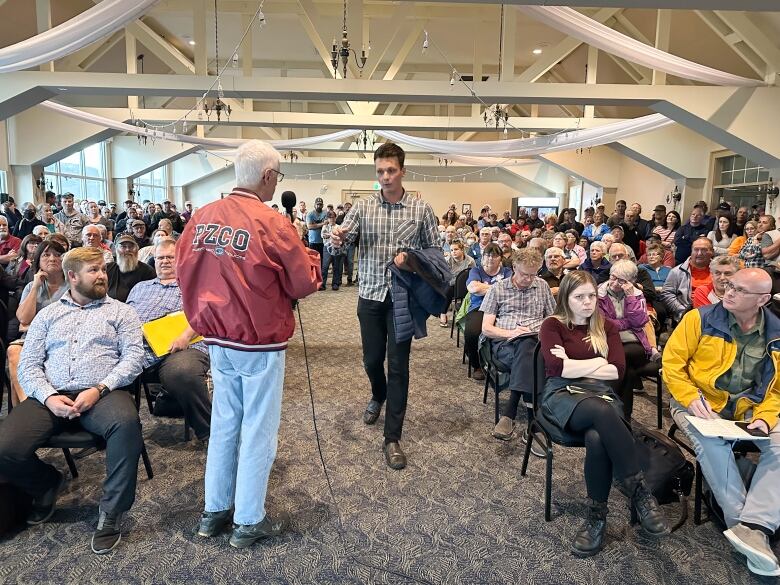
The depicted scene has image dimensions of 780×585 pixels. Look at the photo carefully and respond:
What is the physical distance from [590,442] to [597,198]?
41.3 feet

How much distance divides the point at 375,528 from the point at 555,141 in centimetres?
681

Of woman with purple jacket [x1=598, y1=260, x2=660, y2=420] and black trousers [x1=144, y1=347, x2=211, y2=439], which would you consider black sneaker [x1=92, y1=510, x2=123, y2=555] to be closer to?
black trousers [x1=144, y1=347, x2=211, y2=439]

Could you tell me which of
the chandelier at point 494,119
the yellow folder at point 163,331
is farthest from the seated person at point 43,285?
the chandelier at point 494,119

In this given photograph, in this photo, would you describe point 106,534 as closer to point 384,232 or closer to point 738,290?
point 384,232

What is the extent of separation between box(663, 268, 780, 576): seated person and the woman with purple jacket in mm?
866

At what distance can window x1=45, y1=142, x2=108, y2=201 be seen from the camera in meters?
12.2

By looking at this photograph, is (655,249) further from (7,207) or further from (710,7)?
(7,207)

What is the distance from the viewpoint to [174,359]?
2.71m

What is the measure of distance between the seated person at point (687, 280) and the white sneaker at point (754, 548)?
2285 mm

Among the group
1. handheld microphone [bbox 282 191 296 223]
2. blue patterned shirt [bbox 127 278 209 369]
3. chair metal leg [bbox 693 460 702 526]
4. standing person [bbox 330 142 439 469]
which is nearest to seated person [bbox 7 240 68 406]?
blue patterned shirt [bbox 127 278 209 369]

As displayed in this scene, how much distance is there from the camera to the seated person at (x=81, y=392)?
1994mm

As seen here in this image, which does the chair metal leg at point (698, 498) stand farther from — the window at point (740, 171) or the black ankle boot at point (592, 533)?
the window at point (740, 171)

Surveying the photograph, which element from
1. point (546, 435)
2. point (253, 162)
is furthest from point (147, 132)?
point (546, 435)

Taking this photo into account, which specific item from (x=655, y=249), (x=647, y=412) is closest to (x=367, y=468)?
(x=647, y=412)
